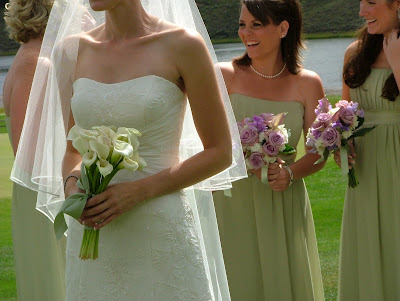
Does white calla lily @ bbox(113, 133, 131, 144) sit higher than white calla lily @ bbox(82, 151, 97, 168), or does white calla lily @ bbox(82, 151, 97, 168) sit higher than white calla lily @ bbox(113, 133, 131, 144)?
white calla lily @ bbox(113, 133, 131, 144)

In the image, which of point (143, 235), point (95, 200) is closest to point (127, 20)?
point (95, 200)

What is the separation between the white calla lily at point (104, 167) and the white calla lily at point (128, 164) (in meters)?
0.05

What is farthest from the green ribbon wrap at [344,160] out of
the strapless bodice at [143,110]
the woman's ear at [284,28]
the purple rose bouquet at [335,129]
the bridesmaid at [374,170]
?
the strapless bodice at [143,110]

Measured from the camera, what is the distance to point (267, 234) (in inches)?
252

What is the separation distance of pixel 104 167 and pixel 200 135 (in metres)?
0.53

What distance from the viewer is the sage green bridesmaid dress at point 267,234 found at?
6383 mm

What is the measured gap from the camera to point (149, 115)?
3969 mm

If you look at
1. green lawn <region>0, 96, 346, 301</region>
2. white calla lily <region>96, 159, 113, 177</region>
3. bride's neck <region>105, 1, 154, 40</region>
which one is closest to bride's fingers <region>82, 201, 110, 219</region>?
white calla lily <region>96, 159, 113, 177</region>

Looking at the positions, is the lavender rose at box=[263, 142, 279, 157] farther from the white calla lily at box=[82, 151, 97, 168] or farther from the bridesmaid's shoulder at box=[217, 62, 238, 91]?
the white calla lily at box=[82, 151, 97, 168]

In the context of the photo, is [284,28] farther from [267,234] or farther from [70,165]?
[70,165]

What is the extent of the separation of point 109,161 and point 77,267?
55 cm

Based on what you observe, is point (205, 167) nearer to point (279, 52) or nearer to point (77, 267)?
point (77, 267)

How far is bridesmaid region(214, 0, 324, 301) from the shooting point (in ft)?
20.9

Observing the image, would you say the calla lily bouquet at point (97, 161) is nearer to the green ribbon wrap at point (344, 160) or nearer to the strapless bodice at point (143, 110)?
the strapless bodice at point (143, 110)
